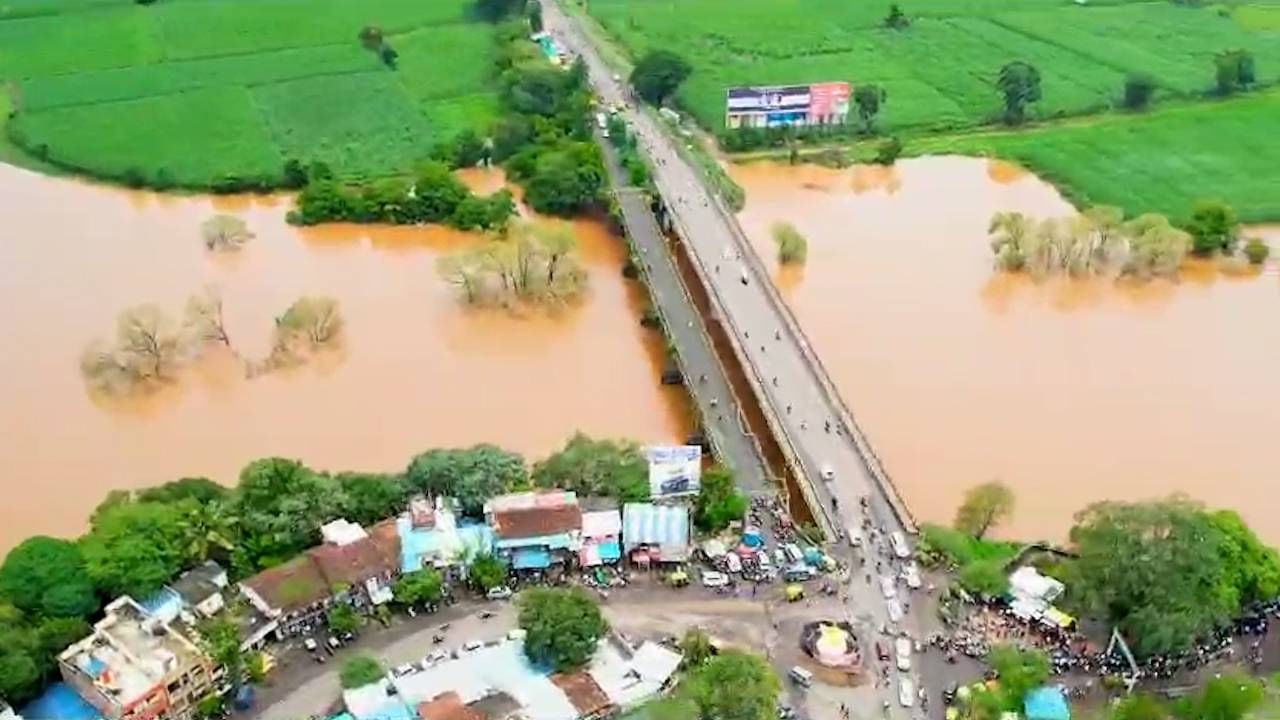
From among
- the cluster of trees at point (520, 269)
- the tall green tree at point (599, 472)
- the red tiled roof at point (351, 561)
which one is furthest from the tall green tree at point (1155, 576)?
the cluster of trees at point (520, 269)

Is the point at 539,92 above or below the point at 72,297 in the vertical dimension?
above

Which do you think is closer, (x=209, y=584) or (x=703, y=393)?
(x=209, y=584)

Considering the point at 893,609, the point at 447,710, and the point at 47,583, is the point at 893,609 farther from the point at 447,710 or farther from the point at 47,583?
the point at 47,583

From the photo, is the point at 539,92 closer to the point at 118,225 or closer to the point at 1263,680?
the point at 118,225

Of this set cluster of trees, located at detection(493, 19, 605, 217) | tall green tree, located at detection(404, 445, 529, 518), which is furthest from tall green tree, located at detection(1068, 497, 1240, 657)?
cluster of trees, located at detection(493, 19, 605, 217)

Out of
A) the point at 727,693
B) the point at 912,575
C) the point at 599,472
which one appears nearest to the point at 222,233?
the point at 599,472

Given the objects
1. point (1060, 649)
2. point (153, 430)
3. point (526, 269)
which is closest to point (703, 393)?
point (526, 269)
